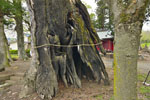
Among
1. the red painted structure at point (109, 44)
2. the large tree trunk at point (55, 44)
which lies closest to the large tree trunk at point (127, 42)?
the large tree trunk at point (55, 44)

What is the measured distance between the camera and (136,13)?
1.24m

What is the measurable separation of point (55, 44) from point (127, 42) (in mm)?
2134

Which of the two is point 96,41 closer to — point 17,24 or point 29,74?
point 29,74

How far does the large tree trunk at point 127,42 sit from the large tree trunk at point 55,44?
187 cm

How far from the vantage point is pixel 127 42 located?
1284mm

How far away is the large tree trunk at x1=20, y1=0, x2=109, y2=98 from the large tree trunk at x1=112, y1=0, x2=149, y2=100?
1873 millimetres

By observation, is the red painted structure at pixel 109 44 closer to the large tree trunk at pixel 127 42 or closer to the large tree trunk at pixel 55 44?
the large tree trunk at pixel 55 44

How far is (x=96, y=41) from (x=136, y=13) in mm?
2549

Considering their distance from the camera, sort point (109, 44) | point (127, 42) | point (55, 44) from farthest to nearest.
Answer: point (109, 44), point (55, 44), point (127, 42)

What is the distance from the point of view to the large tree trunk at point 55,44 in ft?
9.02

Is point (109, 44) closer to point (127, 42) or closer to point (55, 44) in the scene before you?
point (55, 44)

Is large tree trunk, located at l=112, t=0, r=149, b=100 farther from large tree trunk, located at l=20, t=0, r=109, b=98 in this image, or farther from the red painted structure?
the red painted structure

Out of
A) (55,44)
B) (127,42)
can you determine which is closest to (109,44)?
(55,44)

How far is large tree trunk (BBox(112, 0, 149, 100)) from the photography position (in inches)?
49.3
